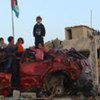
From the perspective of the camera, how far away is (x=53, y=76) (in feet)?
64.2

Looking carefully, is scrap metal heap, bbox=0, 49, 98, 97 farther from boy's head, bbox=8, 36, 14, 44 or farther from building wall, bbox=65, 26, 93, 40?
building wall, bbox=65, 26, 93, 40

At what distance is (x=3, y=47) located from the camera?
64.0 feet

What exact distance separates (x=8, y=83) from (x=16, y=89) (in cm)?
39

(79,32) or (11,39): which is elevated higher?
(79,32)

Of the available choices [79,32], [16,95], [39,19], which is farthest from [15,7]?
[79,32]

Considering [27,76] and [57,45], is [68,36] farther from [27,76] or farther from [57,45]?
[27,76]

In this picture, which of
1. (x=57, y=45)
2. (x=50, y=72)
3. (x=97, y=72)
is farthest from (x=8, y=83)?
(x=57, y=45)

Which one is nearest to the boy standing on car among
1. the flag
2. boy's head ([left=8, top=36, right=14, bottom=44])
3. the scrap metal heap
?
the scrap metal heap

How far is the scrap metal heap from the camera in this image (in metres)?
19.0

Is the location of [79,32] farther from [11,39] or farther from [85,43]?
[11,39]

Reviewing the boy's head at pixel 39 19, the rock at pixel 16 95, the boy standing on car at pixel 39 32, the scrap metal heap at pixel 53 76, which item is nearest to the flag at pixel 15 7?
the boy standing on car at pixel 39 32

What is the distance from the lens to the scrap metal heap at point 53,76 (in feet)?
62.3

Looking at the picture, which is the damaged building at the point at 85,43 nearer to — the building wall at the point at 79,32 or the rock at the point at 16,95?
the building wall at the point at 79,32

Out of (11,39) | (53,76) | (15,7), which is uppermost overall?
(15,7)
